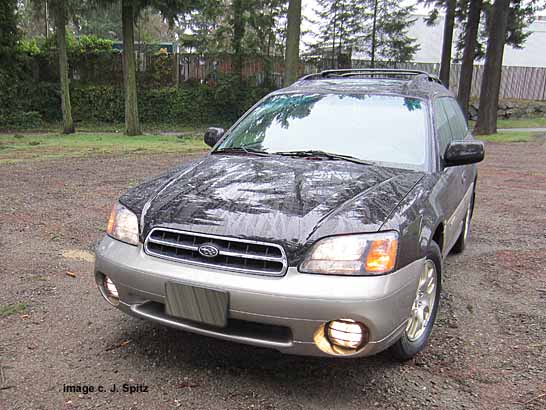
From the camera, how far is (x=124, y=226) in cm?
297

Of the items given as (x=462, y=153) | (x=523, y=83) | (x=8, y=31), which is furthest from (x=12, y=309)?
(x=523, y=83)

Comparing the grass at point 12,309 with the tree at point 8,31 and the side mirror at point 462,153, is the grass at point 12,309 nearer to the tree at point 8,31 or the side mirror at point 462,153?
the side mirror at point 462,153

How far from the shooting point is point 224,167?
11.3ft

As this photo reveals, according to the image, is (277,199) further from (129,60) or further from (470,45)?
(470,45)

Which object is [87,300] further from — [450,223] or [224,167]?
[450,223]

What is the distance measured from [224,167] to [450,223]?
1.74 metres

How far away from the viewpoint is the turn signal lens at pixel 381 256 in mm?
2492

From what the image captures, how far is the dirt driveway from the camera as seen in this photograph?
8.65 ft

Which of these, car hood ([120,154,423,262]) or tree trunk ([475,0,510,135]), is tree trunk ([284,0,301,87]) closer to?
tree trunk ([475,0,510,135])

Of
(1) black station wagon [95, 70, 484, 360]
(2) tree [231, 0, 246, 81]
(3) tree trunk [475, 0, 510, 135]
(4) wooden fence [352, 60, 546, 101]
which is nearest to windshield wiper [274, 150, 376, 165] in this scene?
(1) black station wagon [95, 70, 484, 360]

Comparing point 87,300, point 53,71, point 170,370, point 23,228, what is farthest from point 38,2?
point 170,370

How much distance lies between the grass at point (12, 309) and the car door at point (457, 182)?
10.2ft

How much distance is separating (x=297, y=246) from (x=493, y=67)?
60.8 feet

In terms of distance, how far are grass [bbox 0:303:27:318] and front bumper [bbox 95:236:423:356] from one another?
1.36 meters
